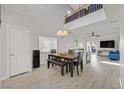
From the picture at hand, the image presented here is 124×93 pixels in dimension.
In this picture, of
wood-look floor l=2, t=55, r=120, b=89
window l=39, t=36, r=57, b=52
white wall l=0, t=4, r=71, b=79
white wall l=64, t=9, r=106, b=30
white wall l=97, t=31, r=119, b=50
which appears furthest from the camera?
white wall l=97, t=31, r=119, b=50

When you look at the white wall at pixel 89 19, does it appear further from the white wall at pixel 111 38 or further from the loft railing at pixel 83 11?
the white wall at pixel 111 38

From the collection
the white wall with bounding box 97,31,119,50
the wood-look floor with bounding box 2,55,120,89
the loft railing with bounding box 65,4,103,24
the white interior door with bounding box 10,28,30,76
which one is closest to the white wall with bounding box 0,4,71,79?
the white interior door with bounding box 10,28,30,76

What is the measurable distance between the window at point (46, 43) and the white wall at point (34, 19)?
28 cm

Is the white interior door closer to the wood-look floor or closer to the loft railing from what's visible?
the wood-look floor

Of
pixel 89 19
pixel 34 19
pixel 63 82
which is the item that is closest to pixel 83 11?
pixel 89 19

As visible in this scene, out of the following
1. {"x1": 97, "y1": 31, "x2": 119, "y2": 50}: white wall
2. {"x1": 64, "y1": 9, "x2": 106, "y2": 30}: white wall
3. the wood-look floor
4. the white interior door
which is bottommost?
the wood-look floor

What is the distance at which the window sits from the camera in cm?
564

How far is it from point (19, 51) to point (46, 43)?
246 cm

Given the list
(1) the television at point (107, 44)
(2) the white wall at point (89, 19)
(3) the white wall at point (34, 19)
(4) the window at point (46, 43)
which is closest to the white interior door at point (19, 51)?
(3) the white wall at point (34, 19)

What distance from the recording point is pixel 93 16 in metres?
4.63

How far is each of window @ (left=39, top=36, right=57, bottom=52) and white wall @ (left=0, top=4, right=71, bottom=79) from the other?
0.28m

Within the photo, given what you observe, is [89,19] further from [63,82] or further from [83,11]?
[63,82]

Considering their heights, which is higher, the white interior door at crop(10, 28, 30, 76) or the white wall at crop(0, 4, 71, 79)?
the white wall at crop(0, 4, 71, 79)

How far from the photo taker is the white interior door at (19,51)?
341 centimetres
